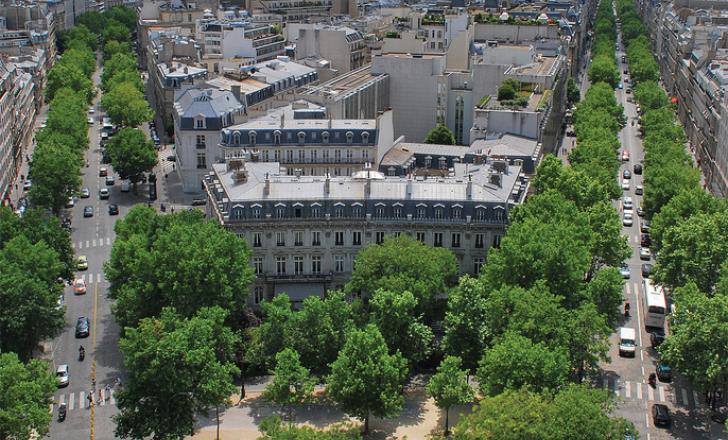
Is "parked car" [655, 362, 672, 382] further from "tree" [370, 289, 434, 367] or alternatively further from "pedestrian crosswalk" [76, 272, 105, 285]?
"pedestrian crosswalk" [76, 272, 105, 285]

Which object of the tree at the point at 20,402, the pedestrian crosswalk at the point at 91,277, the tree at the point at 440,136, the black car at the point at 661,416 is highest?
the tree at the point at 440,136

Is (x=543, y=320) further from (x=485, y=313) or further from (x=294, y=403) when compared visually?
(x=294, y=403)

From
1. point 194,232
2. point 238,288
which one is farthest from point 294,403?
point 194,232

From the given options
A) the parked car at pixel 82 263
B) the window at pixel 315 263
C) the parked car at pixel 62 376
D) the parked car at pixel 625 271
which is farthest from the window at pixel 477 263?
the parked car at pixel 82 263

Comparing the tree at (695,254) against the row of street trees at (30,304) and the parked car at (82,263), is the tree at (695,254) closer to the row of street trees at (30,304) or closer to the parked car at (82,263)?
the row of street trees at (30,304)

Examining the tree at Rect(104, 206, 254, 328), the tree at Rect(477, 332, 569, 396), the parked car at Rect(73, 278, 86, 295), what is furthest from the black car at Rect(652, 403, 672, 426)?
the parked car at Rect(73, 278, 86, 295)

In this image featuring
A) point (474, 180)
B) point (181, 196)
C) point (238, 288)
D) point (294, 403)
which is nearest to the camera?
point (294, 403)
